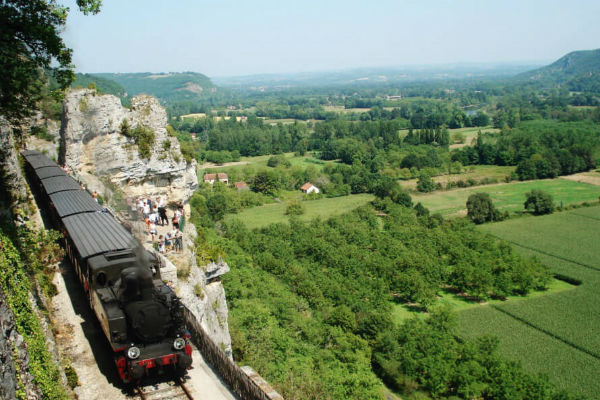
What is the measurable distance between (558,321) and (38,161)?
41632mm

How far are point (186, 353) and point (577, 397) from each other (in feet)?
93.5

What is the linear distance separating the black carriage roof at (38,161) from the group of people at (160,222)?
624 cm

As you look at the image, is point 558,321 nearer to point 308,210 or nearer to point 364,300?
point 364,300

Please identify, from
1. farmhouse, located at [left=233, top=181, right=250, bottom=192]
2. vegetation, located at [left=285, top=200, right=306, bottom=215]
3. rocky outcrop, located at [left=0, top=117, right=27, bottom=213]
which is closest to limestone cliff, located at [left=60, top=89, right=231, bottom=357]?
rocky outcrop, located at [left=0, top=117, right=27, bottom=213]

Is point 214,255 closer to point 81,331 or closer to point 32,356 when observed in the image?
point 81,331

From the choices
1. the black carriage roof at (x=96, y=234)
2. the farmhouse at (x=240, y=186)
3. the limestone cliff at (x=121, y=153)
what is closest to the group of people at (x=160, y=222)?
the limestone cliff at (x=121, y=153)

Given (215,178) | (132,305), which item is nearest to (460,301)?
(132,305)

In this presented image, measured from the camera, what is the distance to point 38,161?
26172 mm

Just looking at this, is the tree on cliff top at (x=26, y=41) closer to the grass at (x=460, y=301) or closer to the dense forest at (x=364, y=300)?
the dense forest at (x=364, y=300)

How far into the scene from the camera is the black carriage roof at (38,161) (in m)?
25.1

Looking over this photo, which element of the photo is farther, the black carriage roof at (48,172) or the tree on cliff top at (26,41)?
the black carriage roof at (48,172)

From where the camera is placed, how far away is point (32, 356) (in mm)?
9305

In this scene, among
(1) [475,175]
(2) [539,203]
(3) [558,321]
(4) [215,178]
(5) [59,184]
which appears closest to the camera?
(5) [59,184]

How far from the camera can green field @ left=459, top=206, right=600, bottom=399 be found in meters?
34.5
